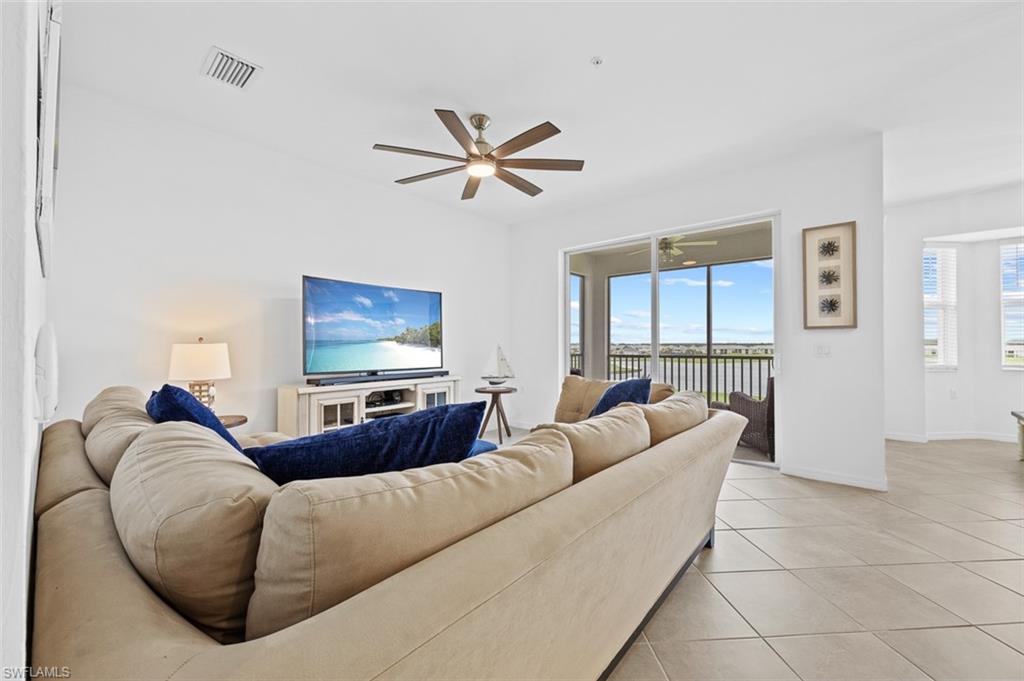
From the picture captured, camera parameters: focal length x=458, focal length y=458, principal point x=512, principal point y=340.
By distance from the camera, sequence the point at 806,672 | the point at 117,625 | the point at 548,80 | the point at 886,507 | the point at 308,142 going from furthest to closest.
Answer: the point at 308,142, the point at 886,507, the point at 548,80, the point at 806,672, the point at 117,625

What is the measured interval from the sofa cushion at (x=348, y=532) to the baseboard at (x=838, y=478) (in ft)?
12.3

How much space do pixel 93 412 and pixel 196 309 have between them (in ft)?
5.86

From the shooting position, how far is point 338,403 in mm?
3662

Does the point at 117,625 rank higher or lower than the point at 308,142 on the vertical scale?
lower

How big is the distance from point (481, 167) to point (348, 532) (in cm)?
281

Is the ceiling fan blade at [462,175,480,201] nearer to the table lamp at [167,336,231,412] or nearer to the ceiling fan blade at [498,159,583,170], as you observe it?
the ceiling fan blade at [498,159,583,170]

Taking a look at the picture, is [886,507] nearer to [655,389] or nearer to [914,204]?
[655,389]

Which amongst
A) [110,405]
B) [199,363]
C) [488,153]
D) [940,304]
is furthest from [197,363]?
[940,304]

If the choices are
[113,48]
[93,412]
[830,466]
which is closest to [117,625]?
[93,412]

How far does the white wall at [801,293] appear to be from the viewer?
3.45m

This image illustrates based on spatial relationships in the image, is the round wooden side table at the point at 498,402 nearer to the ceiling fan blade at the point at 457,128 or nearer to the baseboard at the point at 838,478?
the ceiling fan blade at the point at 457,128

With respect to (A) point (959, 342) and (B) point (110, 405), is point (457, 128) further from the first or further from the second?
(A) point (959, 342)

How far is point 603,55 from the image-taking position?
250 cm

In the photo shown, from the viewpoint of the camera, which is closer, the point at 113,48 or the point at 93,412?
the point at 93,412
